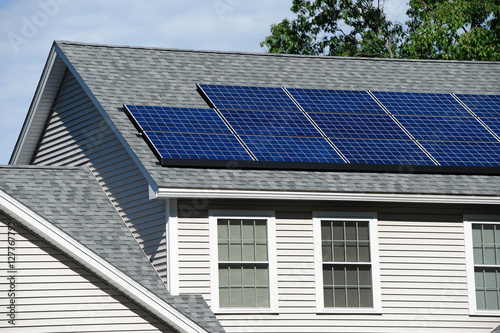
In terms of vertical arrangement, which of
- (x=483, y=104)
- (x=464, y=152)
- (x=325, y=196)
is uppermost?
(x=483, y=104)

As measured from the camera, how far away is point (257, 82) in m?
22.4

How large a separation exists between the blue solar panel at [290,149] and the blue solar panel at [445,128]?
7.79ft

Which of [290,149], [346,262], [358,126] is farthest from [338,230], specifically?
[358,126]

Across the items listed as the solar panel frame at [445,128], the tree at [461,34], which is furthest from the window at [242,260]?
the tree at [461,34]

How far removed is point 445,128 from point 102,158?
7.70m

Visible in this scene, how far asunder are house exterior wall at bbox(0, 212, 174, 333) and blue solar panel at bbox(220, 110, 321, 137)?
4538mm

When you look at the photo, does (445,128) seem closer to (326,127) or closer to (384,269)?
(326,127)

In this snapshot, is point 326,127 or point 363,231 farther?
point 326,127

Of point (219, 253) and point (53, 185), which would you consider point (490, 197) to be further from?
point (53, 185)

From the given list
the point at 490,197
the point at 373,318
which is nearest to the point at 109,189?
the point at 373,318

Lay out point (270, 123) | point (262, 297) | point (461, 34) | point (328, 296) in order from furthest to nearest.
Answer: point (461, 34)
point (270, 123)
point (328, 296)
point (262, 297)

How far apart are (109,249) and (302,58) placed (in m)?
8.68

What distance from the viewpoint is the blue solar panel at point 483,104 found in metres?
22.0

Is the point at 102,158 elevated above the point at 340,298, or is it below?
above
